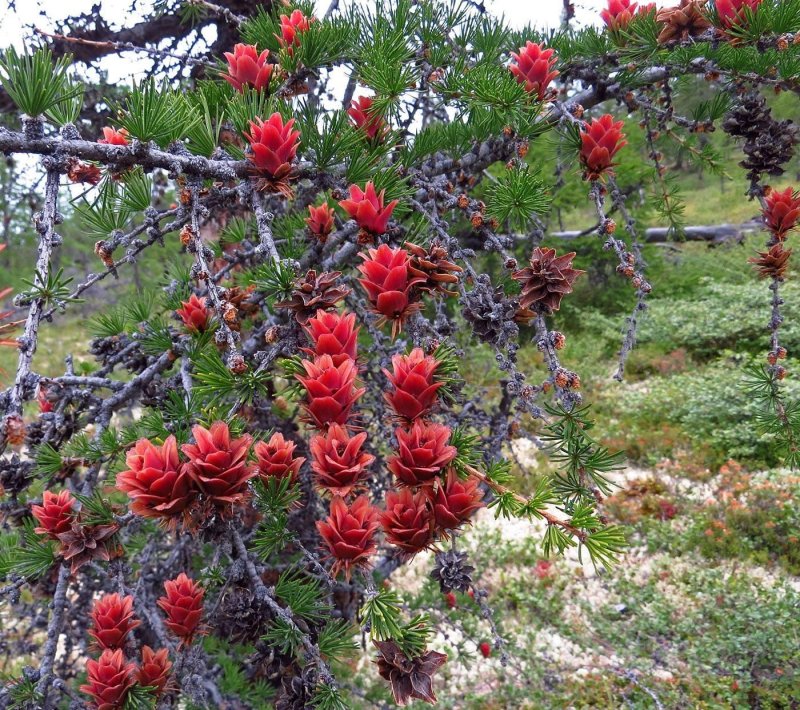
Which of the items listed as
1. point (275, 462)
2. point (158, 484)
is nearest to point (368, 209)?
point (275, 462)

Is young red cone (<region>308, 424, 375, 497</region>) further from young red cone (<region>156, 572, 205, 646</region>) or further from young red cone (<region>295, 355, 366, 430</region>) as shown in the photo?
young red cone (<region>156, 572, 205, 646</region>)

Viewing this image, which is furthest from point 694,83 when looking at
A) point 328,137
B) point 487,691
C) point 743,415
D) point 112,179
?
point 743,415

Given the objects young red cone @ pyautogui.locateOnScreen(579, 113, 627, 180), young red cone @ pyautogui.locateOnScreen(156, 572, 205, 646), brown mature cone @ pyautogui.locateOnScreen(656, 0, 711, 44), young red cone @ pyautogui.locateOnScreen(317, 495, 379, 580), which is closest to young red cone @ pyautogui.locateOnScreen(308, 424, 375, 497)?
young red cone @ pyautogui.locateOnScreen(317, 495, 379, 580)

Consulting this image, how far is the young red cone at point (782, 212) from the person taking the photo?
50.1 inches

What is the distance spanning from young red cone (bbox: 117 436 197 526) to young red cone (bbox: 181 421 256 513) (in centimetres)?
2

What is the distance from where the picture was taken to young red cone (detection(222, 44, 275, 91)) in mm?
1316

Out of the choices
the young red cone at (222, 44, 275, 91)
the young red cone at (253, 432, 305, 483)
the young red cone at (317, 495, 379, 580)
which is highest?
the young red cone at (222, 44, 275, 91)

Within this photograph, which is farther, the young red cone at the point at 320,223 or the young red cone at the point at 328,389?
the young red cone at the point at 320,223

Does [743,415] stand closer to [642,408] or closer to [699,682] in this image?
[642,408]

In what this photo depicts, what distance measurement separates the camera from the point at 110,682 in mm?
971

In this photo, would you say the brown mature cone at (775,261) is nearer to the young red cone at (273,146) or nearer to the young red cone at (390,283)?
the young red cone at (390,283)

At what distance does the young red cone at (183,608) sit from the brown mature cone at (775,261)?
Answer: 1.52 meters

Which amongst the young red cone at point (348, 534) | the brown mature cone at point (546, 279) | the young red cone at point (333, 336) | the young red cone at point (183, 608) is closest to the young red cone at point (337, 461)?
the young red cone at point (348, 534)

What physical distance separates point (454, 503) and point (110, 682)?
75 cm
